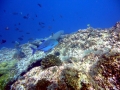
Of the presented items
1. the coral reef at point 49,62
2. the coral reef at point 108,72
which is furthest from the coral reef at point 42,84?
the coral reef at point 108,72

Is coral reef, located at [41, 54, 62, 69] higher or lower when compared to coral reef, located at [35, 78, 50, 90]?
higher

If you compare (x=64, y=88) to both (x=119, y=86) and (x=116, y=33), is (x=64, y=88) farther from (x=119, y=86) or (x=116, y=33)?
(x=116, y=33)

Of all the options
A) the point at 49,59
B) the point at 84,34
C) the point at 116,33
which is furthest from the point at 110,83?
the point at 84,34

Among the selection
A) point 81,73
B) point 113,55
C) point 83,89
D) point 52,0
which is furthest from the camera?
point 52,0

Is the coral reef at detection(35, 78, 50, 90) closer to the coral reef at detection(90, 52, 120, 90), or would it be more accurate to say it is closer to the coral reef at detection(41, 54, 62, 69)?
the coral reef at detection(41, 54, 62, 69)

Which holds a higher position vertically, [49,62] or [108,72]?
[49,62]

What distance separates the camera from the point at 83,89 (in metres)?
3.11

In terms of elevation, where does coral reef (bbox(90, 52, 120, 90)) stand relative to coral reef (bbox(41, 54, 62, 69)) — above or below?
below

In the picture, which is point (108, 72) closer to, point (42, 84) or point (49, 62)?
point (42, 84)

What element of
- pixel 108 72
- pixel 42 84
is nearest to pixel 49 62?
pixel 42 84

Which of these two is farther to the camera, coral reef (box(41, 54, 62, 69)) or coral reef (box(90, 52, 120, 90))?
coral reef (box(41, 54, 62, 69))

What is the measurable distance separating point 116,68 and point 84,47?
15.3ft

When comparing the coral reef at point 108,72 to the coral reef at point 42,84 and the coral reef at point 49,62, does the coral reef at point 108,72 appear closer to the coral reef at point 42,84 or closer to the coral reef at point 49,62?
the coral reef at point 42,84

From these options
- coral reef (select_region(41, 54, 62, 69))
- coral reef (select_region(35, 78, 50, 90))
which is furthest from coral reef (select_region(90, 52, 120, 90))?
coral reef (select_region(41, 54, 62, 69))
